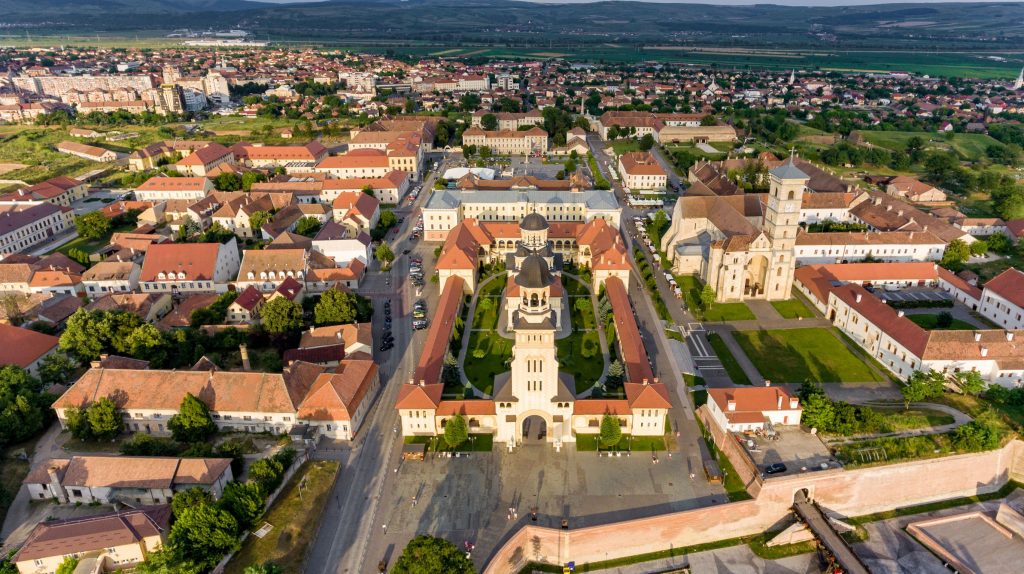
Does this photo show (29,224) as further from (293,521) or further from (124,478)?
(293,521)

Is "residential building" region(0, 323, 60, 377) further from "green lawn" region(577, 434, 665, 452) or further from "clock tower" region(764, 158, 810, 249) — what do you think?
"clock tower" region(764, 158, 810, 249)

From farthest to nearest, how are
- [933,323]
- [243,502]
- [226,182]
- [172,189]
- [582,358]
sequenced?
1. [226,182]
2. [172,189]
3. [933,323]
4. [582,358]
5. [243,502]

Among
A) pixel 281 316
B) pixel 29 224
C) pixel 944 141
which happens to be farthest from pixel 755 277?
pixel 944 141

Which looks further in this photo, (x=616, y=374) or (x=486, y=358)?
(x=486, y=358)

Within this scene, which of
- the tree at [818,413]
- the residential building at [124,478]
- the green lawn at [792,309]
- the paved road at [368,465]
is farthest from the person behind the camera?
the green lawn at [792,309]

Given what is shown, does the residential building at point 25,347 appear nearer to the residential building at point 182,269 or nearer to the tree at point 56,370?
the tree at point 56,370

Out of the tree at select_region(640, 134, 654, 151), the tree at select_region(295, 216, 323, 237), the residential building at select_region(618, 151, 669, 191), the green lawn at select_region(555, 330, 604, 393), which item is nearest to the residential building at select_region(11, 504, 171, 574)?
the green lawn at select_region(555, 330, 604, 393)

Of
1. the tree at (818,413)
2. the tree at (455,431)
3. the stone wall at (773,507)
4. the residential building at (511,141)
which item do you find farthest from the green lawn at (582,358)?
the residential building at (511,141)
